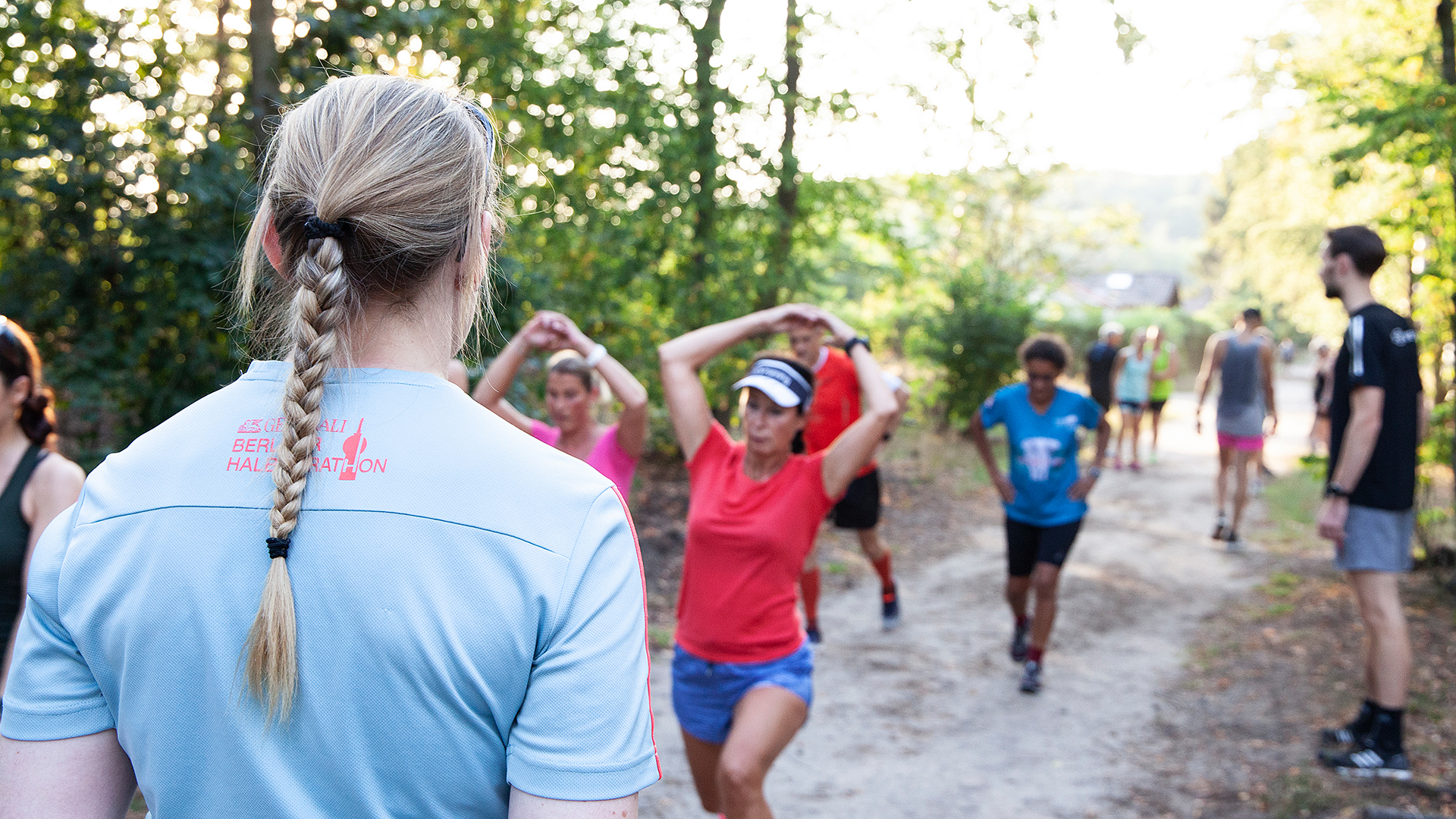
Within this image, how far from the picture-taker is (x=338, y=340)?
47.1 inches

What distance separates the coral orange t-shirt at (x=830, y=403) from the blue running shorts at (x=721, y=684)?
11.7 ft

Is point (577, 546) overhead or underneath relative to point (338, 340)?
underneath

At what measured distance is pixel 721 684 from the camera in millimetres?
3445

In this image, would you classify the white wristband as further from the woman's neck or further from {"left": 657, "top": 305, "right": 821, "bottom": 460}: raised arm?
the woman's neck

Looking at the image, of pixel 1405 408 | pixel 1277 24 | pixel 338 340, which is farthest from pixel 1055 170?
pixel 338 340

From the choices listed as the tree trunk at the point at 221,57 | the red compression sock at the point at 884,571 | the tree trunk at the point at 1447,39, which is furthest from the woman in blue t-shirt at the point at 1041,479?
the tree trunk at the point at 221,57

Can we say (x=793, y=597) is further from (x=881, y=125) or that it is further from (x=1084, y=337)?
(x=1084, y=337)

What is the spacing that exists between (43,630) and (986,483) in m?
12.6

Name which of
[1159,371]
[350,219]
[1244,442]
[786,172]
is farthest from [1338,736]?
[1159,371]

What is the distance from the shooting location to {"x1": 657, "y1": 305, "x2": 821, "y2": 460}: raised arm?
12.4 feet

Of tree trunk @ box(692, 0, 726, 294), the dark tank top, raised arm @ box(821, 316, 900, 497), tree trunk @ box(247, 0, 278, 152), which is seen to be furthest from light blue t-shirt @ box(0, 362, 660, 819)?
tree trunk @ box(692, 0, 726, 294)

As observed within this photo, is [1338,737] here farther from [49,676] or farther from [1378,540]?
[49,676]

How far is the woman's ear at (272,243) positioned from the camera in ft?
4.23

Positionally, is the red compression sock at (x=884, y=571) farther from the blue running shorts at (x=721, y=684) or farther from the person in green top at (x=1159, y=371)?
the person in green top at (x=1159, y=371)
